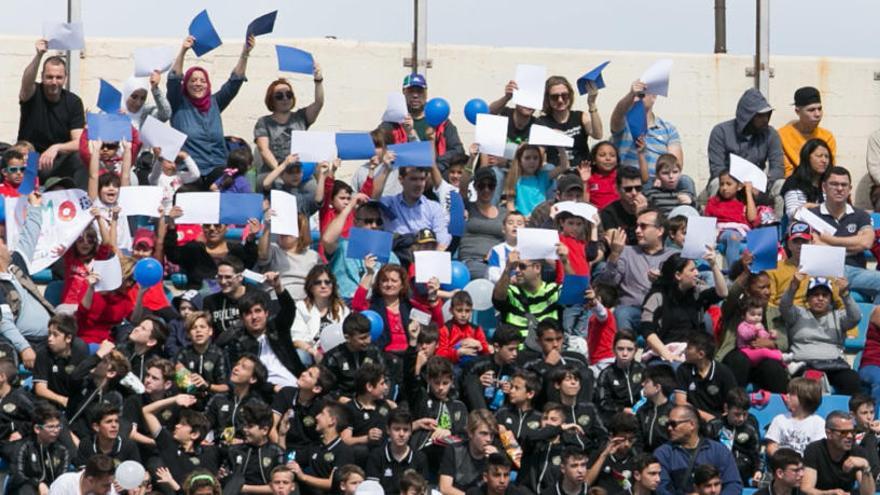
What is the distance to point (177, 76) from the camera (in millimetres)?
20328

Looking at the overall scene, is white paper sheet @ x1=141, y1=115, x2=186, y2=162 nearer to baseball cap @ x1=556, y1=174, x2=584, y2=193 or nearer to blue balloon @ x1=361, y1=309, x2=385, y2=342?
blue balloon @ x1=361, y1=309, x2=385, y2=342

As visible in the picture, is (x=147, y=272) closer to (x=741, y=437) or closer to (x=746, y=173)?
(x=741, y=437)

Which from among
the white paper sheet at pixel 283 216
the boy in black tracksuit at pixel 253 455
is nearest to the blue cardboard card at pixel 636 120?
the white paper sheet at pixel 283 216

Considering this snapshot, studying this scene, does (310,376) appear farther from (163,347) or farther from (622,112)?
(622,112)

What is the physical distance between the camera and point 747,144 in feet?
70.0

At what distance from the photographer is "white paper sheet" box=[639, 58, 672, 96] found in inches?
810

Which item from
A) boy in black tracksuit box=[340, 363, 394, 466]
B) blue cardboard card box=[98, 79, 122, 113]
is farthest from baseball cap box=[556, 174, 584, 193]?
blue cardboard card box=[98, 79, 122, 113]

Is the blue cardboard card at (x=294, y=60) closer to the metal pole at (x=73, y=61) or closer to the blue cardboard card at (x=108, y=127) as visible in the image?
the blue cardboard card at (x=108, y=127)

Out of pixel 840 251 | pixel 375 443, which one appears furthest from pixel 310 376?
pixel 840 251

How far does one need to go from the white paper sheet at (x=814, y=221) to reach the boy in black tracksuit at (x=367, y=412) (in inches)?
148

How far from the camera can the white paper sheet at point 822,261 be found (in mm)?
18672

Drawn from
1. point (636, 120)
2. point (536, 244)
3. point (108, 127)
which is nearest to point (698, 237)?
point (536, 244)

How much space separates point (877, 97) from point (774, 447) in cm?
586

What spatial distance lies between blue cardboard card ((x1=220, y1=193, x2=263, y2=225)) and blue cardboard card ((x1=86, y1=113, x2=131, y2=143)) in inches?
40.3
